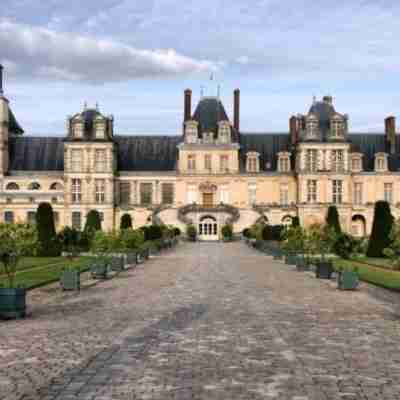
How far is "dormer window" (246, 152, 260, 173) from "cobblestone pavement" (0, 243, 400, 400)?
136 feet

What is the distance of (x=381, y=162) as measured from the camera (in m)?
57.8

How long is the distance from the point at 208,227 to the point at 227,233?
3225 millimetres

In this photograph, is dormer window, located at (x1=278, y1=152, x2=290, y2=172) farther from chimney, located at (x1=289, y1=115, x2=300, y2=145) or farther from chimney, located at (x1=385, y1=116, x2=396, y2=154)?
chimney, located at (x1=385, y1=116, x2=396, y2=154)

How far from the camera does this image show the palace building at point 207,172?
56.2 meters

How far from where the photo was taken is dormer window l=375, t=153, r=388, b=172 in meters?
57.7

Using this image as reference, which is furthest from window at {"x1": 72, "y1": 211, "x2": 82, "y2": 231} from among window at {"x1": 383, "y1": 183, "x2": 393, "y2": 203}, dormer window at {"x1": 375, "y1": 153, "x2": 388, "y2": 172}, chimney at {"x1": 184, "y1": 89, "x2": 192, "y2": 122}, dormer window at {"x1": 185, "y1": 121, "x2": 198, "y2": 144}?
window at {"x1": 383, "y1": 183, "x2": 393, "y2": 203}

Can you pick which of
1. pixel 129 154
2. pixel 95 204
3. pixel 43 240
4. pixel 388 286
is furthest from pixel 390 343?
pixel 129 154

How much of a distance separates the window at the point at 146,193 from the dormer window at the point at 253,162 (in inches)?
354

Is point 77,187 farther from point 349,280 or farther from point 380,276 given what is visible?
point 349,280

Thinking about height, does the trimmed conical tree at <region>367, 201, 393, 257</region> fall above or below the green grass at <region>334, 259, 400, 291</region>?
above

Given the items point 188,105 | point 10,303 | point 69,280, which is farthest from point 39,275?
point 188,105

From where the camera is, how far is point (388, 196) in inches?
2267

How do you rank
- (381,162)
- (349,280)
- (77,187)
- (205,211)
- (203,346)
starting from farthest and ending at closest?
(381,162)
(77,187)
(205,211)
(349,280)
(203,346)

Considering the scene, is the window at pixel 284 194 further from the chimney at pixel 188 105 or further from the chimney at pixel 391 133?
the chimney at pixel 188 105
